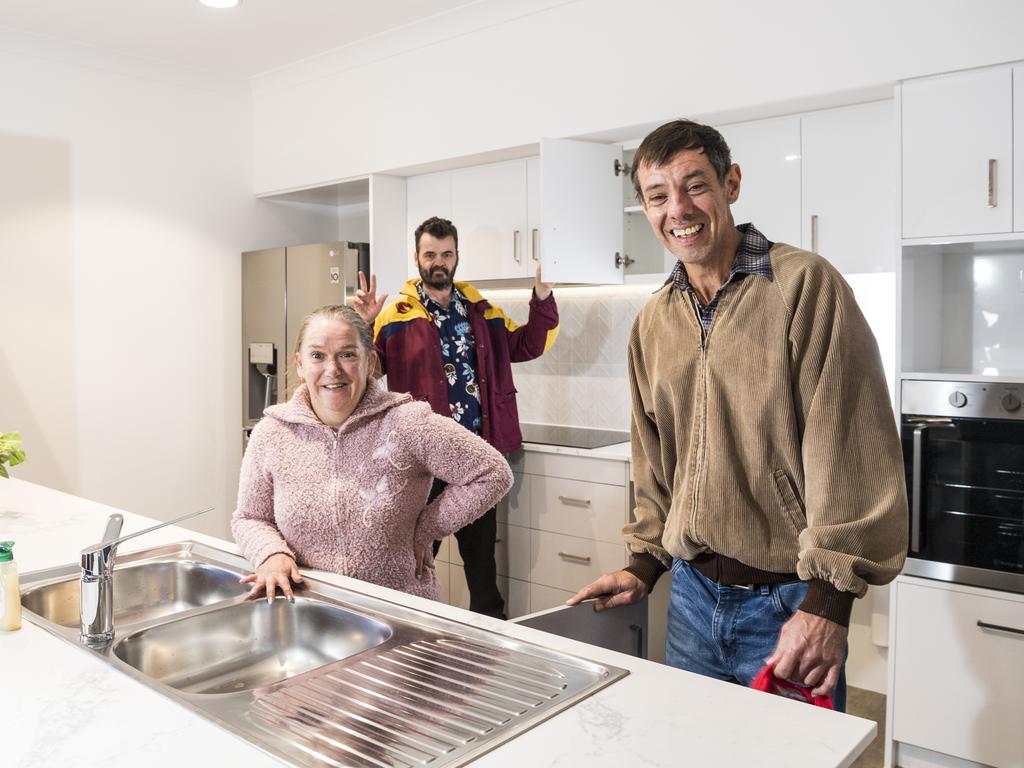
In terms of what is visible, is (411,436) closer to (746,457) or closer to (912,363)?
(746,457)

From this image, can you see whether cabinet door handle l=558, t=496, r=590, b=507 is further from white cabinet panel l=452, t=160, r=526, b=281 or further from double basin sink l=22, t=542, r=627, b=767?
double basin sink l=22, t=542, r=627, b=767

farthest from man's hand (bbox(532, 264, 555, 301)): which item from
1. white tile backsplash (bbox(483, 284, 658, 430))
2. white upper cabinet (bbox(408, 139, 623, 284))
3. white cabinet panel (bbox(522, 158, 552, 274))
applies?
white tile backsplash (bbox(483, 284, 658, 430))

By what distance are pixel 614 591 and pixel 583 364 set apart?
8.14ft

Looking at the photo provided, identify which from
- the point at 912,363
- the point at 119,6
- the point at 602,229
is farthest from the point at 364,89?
the point at 912,363

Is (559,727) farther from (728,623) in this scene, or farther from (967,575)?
(967,575)

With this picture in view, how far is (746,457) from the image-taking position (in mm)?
1433

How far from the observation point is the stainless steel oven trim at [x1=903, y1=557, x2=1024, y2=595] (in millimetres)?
2400

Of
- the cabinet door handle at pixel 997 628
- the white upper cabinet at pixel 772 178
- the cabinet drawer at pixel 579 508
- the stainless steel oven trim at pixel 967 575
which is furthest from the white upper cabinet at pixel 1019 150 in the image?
the cabinet drawer at pixel 579 508

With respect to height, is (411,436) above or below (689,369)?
below

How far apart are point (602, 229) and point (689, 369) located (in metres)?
1.95

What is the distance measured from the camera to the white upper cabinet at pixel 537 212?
328 cm

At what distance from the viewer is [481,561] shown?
336cm

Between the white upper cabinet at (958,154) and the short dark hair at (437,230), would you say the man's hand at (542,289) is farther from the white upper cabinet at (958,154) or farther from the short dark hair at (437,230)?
the white upper cabinet at (958,154)

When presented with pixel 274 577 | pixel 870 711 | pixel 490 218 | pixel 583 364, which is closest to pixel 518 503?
pixel 583 364
